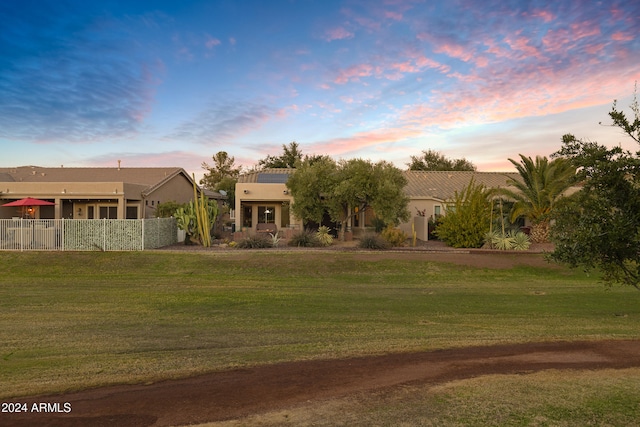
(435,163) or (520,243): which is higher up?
(435,163)

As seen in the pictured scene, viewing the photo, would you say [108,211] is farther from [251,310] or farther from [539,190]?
[539,190]

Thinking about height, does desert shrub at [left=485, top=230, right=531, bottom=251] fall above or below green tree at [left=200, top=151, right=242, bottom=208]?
below

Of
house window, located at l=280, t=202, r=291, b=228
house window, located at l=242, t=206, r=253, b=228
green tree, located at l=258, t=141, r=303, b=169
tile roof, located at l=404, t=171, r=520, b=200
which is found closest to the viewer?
house window, located at l=280, t=202, r=291, b=228

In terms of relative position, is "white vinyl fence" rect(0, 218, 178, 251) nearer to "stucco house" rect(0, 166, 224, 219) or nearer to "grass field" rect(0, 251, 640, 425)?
"grass field" rect(0, 251, 640, 425)

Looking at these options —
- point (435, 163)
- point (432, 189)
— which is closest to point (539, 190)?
point (432, 189)

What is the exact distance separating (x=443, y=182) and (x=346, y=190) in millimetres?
13957

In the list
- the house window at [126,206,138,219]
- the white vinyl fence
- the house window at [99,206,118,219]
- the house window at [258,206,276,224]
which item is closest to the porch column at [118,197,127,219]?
the house window at [99,206,118,219]

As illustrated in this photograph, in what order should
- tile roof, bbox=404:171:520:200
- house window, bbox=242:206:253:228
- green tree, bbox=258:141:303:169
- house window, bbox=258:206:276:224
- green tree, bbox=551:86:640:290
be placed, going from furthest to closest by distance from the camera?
green tree, bbox=258:141:303:169 → tile roof, bbox=404:171:520:200 → house window, bbox=242:206:253:228 → house window, bbox=258:206:276:224 → green tree, bbox=551:86:640:290

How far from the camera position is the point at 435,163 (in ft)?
221

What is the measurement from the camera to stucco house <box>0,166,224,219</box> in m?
27.8

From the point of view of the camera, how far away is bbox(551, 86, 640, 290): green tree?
25.0ft

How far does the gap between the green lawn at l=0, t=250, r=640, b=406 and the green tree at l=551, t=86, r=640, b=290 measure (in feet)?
7.15

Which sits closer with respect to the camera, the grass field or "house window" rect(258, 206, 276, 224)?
the grass field

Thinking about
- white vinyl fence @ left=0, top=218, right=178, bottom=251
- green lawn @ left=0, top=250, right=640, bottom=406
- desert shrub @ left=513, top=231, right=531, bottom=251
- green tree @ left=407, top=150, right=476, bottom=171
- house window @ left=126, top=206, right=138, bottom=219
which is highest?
green tree @ left=407, top=150, right=476, bottom=171
